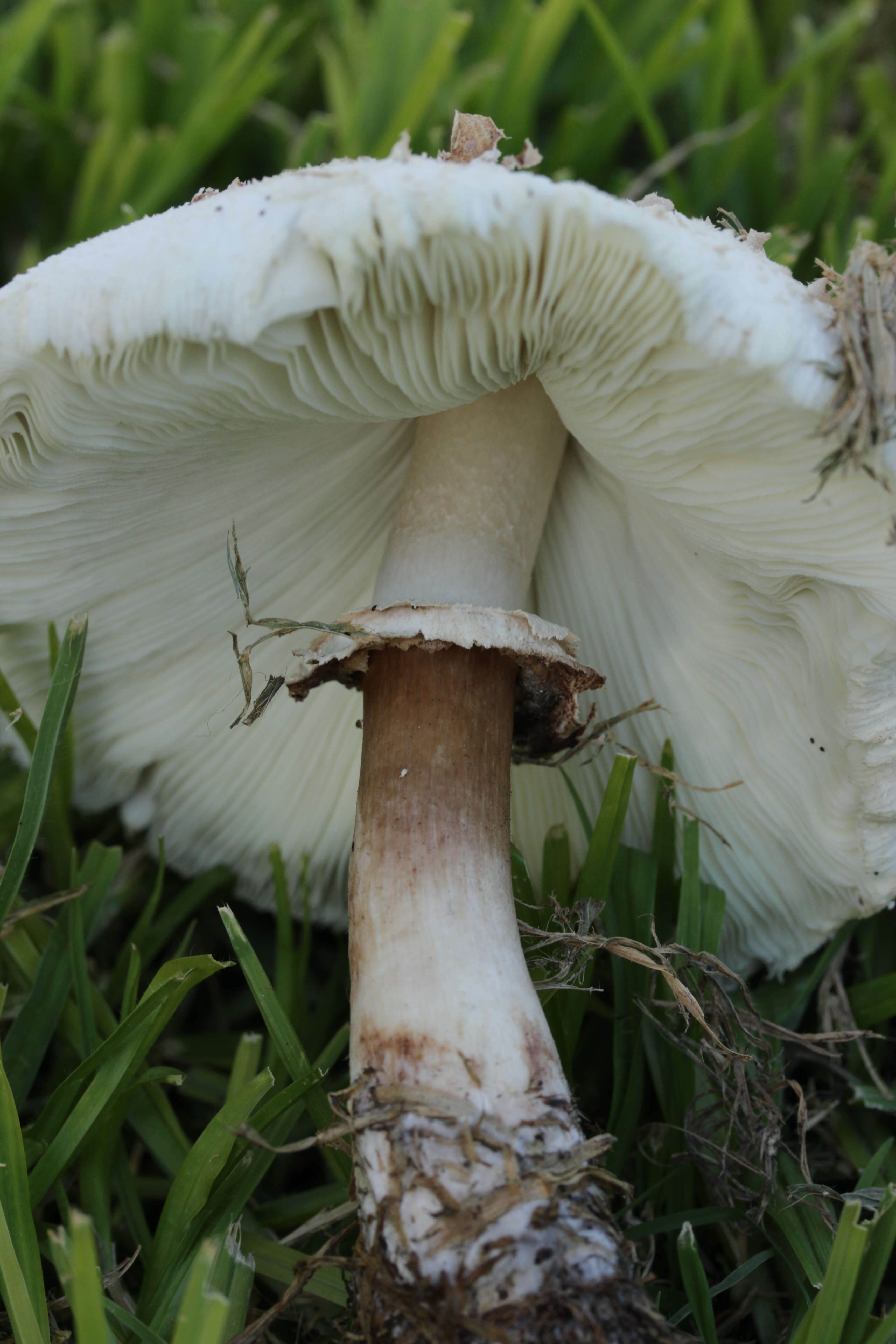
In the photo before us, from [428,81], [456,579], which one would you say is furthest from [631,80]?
[456,579]

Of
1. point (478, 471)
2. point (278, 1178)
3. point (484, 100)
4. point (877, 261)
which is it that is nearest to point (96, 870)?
point (278, 1178)

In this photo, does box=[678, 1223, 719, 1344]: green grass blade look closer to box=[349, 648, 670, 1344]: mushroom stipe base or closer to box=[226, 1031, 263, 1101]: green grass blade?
box=[349, 648, 670, 1344]: mushroom stipe base

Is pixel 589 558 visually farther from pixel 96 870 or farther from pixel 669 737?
pixel 96 870

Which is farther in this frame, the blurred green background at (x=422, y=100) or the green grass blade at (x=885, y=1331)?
the blurred green background at (x=422, y=100)

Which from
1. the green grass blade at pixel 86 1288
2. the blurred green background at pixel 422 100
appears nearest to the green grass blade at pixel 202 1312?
the green grass blade at pixel 86 1288

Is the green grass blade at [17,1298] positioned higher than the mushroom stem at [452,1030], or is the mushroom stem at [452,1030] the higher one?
the mushroom stem at [452,1030]

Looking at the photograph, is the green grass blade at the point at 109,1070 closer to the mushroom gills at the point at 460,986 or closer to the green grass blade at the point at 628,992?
the mushroom gills at the point at 460,986

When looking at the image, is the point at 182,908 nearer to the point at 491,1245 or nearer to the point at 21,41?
the point at 491,1245
